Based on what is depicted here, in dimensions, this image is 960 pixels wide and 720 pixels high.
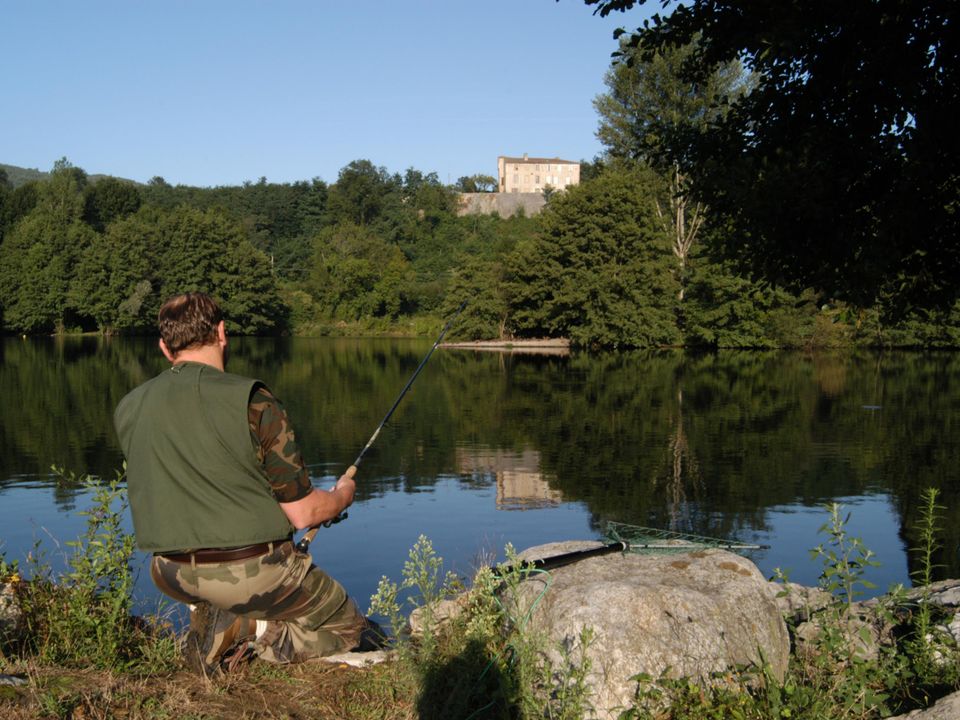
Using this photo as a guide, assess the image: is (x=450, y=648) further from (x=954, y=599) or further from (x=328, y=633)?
(x=954, y=599)

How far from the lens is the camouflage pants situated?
4.00 metres

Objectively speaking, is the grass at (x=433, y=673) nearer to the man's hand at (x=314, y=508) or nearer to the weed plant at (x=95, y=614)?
the weed plant at (x=95, y=614)

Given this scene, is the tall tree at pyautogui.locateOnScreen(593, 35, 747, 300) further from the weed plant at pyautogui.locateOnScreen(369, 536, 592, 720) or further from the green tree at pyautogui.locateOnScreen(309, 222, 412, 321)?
the weed plant at pyautogui.locateOnScreen(369, 536, 592, 720)

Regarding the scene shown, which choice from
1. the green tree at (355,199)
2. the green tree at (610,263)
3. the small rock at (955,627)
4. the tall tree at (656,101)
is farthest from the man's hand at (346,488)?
the green tree at (355,199)

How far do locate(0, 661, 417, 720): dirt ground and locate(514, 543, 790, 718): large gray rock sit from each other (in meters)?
0.72

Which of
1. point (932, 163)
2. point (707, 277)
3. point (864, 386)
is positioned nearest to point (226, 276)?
point (707, 277)

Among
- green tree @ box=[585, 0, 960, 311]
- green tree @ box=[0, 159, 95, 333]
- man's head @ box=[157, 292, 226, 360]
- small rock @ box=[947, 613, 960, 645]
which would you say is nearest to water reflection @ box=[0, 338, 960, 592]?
green tree @ box=[585, 0, 960, 311]

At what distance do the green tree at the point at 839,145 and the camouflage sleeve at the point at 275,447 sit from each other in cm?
580

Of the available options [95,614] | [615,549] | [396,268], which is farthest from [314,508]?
[396,268]

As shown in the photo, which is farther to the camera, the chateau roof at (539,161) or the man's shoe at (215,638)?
the chateau roof at (539,161)

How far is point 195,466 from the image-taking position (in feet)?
12.5

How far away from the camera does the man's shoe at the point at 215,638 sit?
4.23m

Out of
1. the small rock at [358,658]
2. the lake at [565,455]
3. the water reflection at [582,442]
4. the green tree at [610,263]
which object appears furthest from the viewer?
the green tree at [610,263]

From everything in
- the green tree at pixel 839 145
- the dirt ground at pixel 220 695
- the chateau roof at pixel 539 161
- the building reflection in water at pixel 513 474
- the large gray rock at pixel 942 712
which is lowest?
the building reflection in water at pixel 513 474
